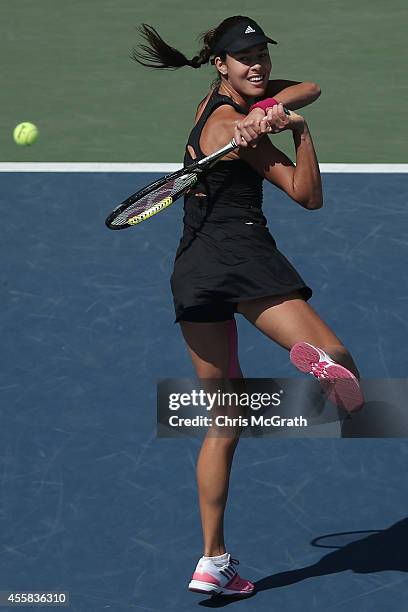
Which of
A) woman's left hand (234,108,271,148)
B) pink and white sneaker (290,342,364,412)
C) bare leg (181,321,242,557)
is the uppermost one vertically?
woman's left hand (234,108,271,148)

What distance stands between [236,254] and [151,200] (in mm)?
903

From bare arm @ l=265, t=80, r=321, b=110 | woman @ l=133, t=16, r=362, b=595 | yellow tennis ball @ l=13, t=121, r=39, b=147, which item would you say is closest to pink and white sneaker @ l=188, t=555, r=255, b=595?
woman @ l=133, t=16, r=362, b=595

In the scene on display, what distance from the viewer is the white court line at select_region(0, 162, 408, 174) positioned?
1374 cm

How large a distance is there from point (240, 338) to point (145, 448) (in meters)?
1.65

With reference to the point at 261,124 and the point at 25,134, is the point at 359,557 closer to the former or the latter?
the point at 261,124

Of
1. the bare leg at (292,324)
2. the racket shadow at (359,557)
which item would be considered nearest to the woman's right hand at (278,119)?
the bare leg at (292,324)

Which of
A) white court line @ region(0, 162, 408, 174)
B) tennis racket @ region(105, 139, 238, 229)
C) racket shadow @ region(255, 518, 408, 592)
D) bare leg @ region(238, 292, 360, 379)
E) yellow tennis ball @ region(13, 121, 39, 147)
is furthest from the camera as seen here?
white court line @ region(0, 162, 408, 174)

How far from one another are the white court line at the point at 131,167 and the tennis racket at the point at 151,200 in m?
5.34

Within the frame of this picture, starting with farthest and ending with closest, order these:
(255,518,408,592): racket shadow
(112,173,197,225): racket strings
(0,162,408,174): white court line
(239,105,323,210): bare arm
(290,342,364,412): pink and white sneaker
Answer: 1. (0,162,408,174): white court line
2. (255,518,408,592): racket shadow
3. (112,173,197,225): racket strings
4. (239,105,323,210): bare arm
5. (290,342,364,412): pink and white sneaker

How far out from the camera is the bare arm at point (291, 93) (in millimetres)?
8047

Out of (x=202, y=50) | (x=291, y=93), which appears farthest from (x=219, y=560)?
(x=202, y=50)

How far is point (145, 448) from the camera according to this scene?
9.55m

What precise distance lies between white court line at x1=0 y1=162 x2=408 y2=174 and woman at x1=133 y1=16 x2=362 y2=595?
18.8 ft

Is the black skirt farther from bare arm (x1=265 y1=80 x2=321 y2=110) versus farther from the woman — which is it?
bare arm (x1=265 y1=80 x2=321 y2=110)
